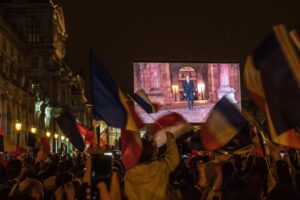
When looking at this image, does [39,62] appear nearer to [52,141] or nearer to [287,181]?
[52,141]

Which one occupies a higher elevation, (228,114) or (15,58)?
(15,58)

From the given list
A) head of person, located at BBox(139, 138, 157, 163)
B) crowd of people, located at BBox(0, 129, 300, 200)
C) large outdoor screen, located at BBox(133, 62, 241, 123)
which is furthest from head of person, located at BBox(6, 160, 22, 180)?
large outdoor screen, located at BBox(133, 62, 241, 123)

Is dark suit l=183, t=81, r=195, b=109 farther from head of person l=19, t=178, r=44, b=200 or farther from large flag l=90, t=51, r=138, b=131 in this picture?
head of person l=19, t=178, r=44, b=200

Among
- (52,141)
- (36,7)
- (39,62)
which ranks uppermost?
(36,7)

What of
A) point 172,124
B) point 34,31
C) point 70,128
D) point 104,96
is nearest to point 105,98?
point 104,96

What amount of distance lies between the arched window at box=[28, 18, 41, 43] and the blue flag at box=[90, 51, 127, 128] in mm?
71960

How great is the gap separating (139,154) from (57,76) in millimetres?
75721

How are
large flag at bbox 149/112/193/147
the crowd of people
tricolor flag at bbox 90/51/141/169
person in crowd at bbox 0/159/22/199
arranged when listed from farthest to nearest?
large flag at bbox 149/112/193/147 < person in crowd at bbox 0/159/22/199 < tricolor flag at bbox 90/51/141/169 < the crowd of people

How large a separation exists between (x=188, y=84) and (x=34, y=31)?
126 ft

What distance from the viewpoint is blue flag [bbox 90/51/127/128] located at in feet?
25.9

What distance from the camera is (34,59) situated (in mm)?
75312

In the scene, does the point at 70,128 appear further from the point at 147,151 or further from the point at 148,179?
the point at 148,179

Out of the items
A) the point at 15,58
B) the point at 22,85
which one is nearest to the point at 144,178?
the point at 22,85

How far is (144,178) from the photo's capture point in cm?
663
